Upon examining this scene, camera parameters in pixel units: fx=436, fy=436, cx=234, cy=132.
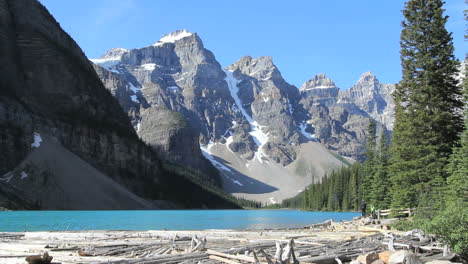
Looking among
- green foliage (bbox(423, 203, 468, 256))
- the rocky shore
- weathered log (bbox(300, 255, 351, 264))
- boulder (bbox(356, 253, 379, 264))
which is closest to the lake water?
the rocky shore

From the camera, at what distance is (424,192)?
3659 cm

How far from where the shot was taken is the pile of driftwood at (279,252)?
42.5ft

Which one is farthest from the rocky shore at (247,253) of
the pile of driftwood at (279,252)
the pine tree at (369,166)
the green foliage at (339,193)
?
the green foliage at (339,193)

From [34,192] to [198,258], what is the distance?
344 feet

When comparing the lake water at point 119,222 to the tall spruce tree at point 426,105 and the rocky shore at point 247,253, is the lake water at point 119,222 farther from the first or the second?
the rocky shore at point 247,253

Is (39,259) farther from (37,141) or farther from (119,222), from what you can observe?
(37,141)

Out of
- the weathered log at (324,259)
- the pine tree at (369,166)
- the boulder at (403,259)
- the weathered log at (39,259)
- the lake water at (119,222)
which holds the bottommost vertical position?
the lake water at (119,222)

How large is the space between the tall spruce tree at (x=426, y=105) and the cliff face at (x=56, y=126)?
3398 inches

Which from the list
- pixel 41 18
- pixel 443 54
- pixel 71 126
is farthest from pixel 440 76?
pixel 41 18

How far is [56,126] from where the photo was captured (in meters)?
140

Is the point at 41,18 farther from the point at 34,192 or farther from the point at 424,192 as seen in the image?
the point at 424,192

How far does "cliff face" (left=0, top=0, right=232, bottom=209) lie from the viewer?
113 metres

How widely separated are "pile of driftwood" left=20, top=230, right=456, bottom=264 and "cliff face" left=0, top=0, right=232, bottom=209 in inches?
3586

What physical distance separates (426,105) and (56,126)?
125596 millimetres
